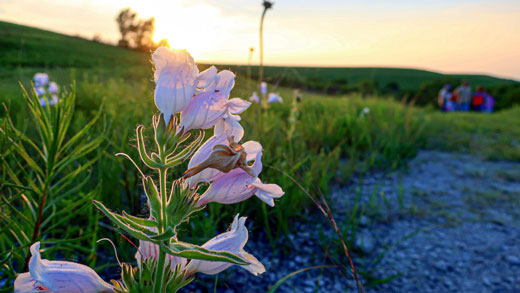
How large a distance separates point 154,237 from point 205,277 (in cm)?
160

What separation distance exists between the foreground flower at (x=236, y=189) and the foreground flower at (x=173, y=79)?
0.61 ft

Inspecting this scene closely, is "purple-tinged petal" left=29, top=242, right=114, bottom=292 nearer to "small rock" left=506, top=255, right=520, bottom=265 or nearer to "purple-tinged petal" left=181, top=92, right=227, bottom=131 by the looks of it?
"purple-tinged petal" left=181, top=92, right=227, bottom=131

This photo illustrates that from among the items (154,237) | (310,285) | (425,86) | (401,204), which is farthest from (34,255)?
(425,86)

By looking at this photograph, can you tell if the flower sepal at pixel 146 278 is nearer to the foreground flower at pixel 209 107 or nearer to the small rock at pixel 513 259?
the foreground flower at pixel 209 107

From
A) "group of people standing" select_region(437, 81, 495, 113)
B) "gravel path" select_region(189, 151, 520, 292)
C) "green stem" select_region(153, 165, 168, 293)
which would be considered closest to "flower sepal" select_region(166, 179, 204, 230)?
"green stem" select_region(153, 165, 168, 293)

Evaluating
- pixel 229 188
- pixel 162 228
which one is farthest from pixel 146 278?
pixel 229 188

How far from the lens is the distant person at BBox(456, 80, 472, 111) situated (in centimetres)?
1914

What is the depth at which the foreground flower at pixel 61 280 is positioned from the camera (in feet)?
2.42

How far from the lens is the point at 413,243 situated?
280cm

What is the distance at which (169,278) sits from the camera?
2.62 ft

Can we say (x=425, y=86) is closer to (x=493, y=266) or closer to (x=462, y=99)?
(x=462, y=99)

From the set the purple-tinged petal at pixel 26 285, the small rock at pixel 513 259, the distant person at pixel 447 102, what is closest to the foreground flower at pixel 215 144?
the purple-tinged petal at pixel 26 285

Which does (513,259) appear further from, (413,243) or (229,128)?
(229,128)

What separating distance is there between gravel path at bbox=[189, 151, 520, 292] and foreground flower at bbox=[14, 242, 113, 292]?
1.19 meters
